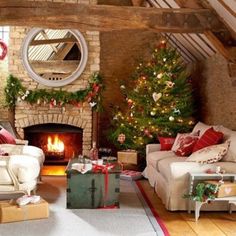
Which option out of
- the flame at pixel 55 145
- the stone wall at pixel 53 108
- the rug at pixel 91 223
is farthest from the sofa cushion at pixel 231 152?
the flame at pixel 55 145

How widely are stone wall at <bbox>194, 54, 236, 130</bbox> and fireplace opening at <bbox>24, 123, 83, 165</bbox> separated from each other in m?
2.51

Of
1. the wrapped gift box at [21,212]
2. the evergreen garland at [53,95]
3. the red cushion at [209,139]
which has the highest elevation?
the evergreen garland at [53,95]

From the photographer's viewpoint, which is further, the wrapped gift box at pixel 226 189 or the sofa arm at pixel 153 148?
the sofa arm at pixel 153 148

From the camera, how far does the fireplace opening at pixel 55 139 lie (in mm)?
8023

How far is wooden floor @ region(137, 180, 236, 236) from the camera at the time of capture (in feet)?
13.6

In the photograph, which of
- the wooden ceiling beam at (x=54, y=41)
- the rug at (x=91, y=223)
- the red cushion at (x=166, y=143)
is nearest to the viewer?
the rug at (x=91, y=223)

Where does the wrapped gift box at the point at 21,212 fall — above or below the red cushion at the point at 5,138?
below

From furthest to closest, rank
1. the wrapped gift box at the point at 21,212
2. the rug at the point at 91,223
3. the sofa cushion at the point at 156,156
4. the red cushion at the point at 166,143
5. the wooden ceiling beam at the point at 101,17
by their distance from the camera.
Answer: the red cushion at the point at 166,143, the sofa cushion at the point at 156,156, the wooden ceiling beam at the point at 101,17, the wrapped gift box at the point at 21,212, the rug at the point at 91,223

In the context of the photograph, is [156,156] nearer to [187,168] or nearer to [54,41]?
[187,168]

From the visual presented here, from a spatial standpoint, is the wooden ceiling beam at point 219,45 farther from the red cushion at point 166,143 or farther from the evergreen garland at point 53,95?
the evergreen garland at point 53,95

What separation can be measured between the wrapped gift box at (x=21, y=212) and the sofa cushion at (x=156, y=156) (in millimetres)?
1996

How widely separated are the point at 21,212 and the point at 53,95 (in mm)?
3665

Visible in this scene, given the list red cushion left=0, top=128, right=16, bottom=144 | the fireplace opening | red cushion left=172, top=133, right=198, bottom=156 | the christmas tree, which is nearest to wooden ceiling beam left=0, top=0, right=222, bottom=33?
red cushion left=172, top=133, right=198, bottom=156

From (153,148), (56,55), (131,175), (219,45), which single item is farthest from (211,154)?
(56,55)
